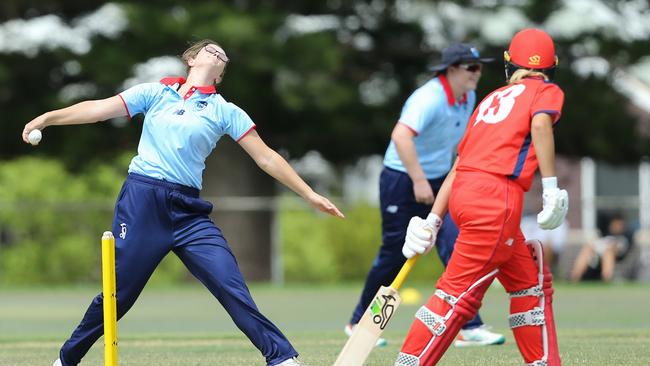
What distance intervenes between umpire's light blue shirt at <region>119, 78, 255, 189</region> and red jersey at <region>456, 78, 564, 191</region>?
132 cm

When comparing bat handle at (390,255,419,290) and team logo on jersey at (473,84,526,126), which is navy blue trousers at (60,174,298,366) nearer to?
bat handle at (390,255,419,290)

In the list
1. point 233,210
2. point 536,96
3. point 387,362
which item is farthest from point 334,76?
point 536,96

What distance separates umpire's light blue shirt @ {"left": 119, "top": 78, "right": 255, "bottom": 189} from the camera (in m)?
7.00

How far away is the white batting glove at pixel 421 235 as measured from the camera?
6598 millimetres

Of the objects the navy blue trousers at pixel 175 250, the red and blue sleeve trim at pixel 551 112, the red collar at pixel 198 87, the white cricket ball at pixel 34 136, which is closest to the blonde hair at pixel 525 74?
the red and blue sleeve trim at pixel 551 112

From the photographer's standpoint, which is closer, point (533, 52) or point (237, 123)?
point (533, 52)

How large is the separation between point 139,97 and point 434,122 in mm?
3008

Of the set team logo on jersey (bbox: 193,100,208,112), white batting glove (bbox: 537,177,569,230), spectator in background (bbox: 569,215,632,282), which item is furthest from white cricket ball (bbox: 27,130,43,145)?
spectator in background (bbox: 569,215,632,282)

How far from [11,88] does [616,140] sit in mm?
11137

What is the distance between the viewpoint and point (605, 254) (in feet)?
77.3

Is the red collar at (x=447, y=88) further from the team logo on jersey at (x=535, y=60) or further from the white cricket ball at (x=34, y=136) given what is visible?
the white cricket ball at (x=34, y=136)

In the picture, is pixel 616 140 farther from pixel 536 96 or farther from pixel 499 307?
pixel 536 96

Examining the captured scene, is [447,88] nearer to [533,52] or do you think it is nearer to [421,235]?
[533,52]

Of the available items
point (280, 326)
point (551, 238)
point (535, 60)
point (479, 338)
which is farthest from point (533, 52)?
point (551, 238)
